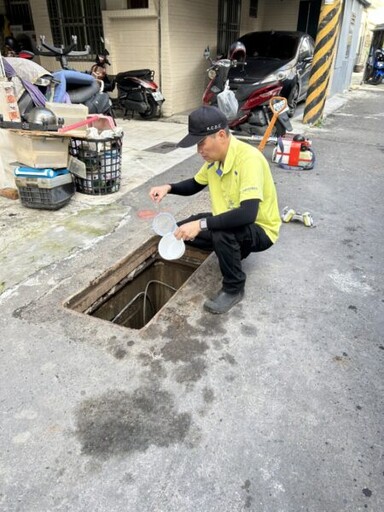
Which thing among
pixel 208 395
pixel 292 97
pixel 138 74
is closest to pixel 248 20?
pixel 292 97

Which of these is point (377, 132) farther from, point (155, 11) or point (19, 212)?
point (19, 212)

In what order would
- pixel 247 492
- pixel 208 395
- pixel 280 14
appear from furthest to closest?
pixel 280 14 → pixel 208 395 → pixel 247 492

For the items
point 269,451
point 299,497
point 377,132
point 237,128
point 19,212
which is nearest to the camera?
point 299,497

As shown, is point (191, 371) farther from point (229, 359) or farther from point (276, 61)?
point (276, 61)

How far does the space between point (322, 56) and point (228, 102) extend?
2.49 meters

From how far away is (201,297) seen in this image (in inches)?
99.7

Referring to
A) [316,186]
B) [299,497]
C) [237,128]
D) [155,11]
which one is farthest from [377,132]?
[299,497]

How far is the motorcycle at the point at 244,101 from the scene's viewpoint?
6535 millimetres

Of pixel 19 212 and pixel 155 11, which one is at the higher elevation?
pixel 155 11

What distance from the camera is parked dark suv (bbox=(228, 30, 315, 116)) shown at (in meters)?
6.99

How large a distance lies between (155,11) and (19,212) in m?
5.89

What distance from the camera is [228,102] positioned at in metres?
6.45

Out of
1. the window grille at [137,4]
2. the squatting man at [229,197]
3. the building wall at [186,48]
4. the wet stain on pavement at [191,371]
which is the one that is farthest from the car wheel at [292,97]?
the wet stain on pavement at [191,371]

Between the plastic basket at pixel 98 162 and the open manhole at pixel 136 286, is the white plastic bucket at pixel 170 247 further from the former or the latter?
the plastic basket at pixel 98 162
